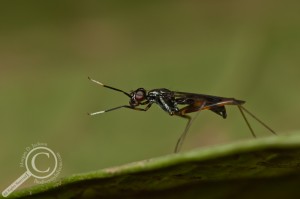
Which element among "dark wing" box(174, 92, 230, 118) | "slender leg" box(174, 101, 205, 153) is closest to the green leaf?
"slender leg" box(174, 101, 205, 153)

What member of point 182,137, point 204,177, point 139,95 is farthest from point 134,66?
point 204,177

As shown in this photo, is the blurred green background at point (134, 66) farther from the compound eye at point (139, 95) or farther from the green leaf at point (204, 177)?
the green leaf at point (204, 177)

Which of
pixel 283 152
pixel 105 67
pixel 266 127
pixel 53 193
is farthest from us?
pixel 105 67

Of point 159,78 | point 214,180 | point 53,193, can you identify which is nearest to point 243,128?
point 159,78

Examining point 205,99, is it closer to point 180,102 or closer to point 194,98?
point 194,98

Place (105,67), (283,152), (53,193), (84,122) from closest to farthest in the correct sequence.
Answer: (283,152) → (53,193) → (84,122) → (105,67)

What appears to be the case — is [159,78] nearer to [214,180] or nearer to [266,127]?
[266,127]

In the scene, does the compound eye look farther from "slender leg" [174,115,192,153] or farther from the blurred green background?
"slender leg" [174,115,192,153]
